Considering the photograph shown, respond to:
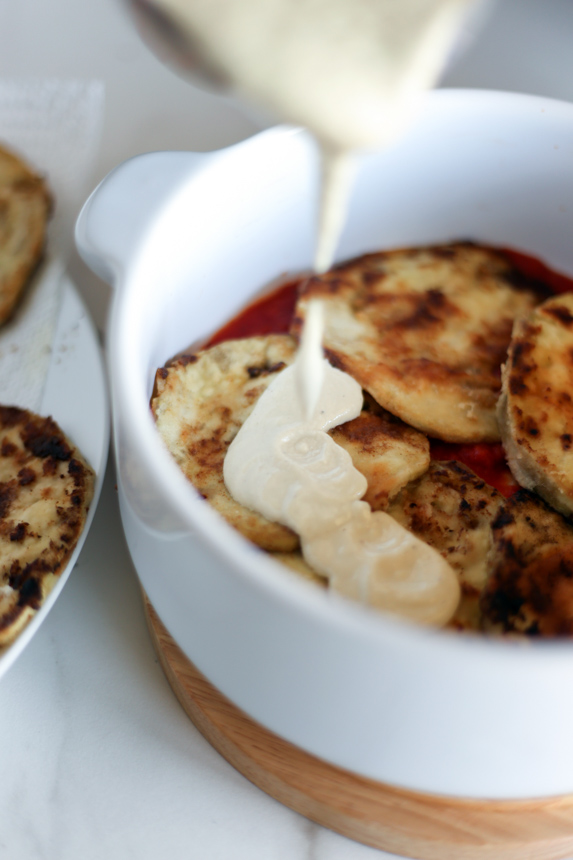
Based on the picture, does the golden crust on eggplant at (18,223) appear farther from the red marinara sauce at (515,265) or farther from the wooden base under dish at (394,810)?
the wooden base under dish at (394,810)

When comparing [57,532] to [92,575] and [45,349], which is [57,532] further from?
[45,349]

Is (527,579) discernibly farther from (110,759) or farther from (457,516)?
(110,759)

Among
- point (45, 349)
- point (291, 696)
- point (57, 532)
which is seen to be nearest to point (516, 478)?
point (291, 696)

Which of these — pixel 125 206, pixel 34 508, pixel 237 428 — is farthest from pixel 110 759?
pixel 125 206

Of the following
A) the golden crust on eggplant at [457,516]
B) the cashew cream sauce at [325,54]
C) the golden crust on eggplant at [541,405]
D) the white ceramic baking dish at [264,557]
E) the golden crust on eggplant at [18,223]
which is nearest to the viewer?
the white ceramic baking dish at [264,557]

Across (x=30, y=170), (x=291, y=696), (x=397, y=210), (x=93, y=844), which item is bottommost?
(x=93, y=844)

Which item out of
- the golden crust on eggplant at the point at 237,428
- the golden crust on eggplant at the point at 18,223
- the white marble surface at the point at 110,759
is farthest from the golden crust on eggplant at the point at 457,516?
the golden crust on eggplant at the point at 18,223

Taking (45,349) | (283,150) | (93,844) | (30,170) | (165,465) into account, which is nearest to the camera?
(165,465)
